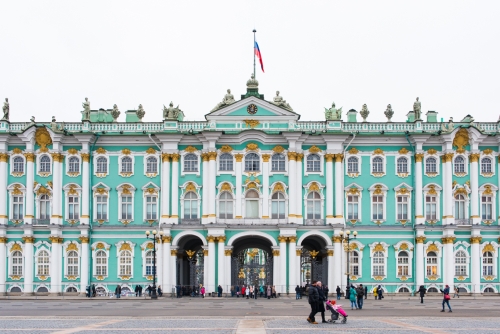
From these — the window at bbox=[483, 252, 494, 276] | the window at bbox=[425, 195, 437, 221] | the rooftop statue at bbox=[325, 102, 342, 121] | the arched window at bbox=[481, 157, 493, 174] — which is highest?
the rooftop statue at bbox=[325, 102, 342, 121]

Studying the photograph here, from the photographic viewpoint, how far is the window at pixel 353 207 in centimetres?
8031

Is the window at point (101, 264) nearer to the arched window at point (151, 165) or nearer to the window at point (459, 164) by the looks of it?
the arched window at point (151, 165)

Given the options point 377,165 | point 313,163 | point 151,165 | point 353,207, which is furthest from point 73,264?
point 377,165

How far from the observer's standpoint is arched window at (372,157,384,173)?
80.9m

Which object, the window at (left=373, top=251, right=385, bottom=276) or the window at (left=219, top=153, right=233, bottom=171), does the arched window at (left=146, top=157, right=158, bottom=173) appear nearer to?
the window at (left=219, top=153, right=233, bottom=171)

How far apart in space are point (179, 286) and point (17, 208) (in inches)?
675

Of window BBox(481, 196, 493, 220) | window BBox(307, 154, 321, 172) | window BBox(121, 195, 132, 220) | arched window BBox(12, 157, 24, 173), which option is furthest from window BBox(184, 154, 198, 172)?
window BBox(481, 196, 493, 220)

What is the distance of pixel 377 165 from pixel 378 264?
363 inches

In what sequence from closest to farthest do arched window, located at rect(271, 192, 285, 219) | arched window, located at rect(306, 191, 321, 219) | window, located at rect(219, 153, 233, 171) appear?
arched window, located at rect(271, 192, 285, 219)
arched window, located at rect(306, 191, 321, 219)
window, located at rect(219, 153, 233, 171)

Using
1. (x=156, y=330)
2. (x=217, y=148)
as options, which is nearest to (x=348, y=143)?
(x=217, y=148)

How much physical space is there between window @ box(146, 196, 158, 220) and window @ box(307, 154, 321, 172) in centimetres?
1460

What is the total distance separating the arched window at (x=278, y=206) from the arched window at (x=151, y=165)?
11326 millimetres

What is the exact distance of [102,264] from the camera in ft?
263

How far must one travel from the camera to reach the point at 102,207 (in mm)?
80812
